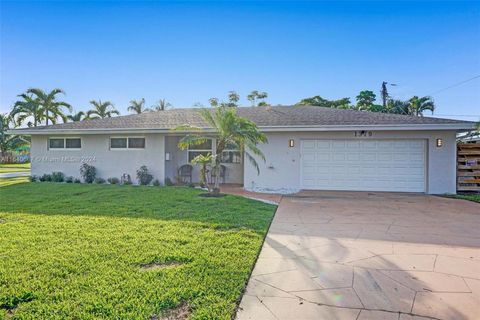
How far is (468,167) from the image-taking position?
1062 cm

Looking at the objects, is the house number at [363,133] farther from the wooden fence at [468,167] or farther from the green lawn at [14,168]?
the green lawn at [14,168]

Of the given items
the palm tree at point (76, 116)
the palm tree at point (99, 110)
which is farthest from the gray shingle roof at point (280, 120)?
the palm tree at point (99, 110)

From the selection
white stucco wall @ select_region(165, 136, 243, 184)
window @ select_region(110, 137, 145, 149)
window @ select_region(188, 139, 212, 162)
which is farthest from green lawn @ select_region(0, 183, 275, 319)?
window @ select_region(188, 139, 212, 162)

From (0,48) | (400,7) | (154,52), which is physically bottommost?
(0,48)

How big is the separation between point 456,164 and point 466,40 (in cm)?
714

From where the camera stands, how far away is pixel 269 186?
11430 mm

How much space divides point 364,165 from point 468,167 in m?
3.93

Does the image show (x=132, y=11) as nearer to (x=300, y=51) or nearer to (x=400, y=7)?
(x=300, y=51)

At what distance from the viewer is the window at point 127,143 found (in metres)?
13.1

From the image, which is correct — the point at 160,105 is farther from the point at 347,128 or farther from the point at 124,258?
the point at 124,258

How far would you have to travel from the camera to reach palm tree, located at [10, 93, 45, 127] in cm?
2583

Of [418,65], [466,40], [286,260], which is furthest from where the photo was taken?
[418,65]

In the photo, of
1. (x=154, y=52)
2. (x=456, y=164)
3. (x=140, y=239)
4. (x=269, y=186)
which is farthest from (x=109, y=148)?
(x=456, y=164)

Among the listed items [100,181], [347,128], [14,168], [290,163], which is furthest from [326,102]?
[14,168]
